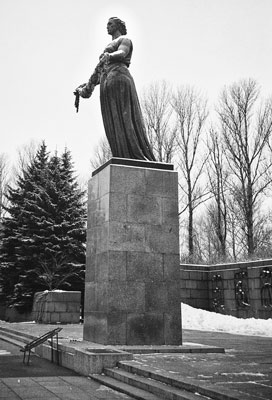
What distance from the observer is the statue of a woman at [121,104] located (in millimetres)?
9508

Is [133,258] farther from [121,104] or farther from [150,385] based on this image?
[150,385]

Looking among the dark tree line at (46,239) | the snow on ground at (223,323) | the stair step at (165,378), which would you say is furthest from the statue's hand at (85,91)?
the dark tree line at (46,239)

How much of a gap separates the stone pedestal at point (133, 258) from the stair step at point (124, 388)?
1844 mm

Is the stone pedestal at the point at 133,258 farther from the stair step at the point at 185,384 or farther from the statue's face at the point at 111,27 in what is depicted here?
the statue's face at the point at 111,27

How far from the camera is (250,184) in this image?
25953 millimetres

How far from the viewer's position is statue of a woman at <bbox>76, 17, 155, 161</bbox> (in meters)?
9.51

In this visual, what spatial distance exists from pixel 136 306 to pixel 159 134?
860 inches

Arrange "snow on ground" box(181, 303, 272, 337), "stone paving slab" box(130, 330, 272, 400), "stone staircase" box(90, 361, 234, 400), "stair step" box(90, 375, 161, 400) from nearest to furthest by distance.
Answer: "stone staircase" box(90, 361, 234, 400) → "stone paving slab" box(130, 330, 272, 400) → "stair step" box(90, 375, 161, 400) → "snow on ground" box(181, 303, 272, 337)

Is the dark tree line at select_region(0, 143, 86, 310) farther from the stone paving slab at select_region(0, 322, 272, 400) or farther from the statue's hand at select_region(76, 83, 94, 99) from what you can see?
the stone paving slab at select_region(0, 322, 272, 400)

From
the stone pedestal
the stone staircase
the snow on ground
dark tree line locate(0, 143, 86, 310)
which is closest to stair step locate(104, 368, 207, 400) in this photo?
the stone staircase

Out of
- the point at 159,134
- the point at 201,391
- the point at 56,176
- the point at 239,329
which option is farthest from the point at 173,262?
the point at 159,134

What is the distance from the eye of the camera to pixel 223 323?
15.1 meters

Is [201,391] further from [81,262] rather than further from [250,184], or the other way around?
[250,184]

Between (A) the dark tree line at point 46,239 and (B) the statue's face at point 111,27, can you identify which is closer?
(B) the statue's face at point 111,27
